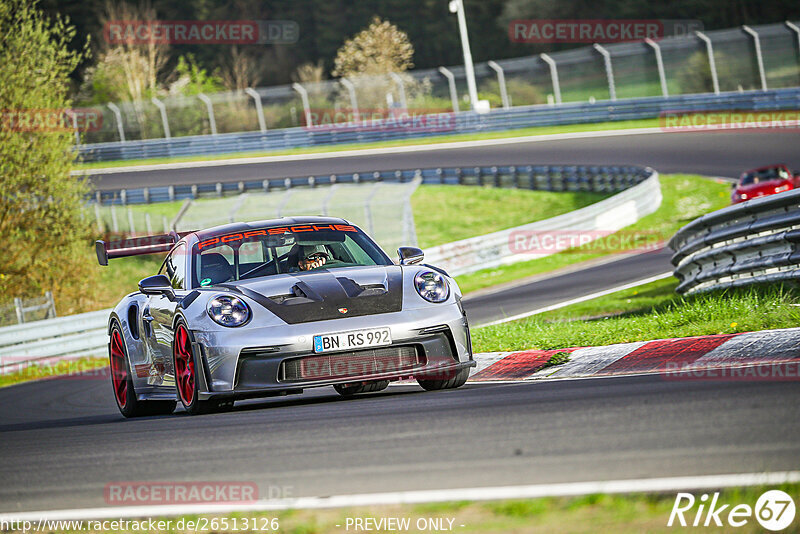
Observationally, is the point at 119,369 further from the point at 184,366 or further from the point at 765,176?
the point at 765,176

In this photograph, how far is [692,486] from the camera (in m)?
3.63

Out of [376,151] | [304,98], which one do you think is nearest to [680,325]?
[376,151]

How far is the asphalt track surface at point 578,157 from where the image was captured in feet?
100

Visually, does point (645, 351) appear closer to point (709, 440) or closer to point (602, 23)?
point (709, 440)

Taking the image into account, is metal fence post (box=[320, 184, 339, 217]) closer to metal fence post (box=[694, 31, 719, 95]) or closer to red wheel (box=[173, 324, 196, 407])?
red wheel (box=[173, 324, 196, 407])

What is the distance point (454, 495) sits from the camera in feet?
12.8

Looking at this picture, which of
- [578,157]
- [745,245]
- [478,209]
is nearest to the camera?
[745,245]

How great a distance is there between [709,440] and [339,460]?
1604 millimetres

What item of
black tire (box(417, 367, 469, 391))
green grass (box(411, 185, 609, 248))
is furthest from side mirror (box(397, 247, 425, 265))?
green grass (box(411, 185, 609, 248))

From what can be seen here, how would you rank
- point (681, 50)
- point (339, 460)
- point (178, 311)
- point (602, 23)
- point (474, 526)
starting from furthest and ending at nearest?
point (602, 23) → point (681, 50) → point (178, 311) → point (339, 460) → point (474, 526)

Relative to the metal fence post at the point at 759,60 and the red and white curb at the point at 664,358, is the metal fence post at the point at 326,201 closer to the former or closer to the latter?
the red and white curb at the point at 664,358

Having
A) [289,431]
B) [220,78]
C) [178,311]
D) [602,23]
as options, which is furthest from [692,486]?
[220,78]

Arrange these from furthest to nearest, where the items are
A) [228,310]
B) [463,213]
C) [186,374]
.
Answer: [463,213], [186,374], [228,310]

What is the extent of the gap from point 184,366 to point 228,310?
698mm
